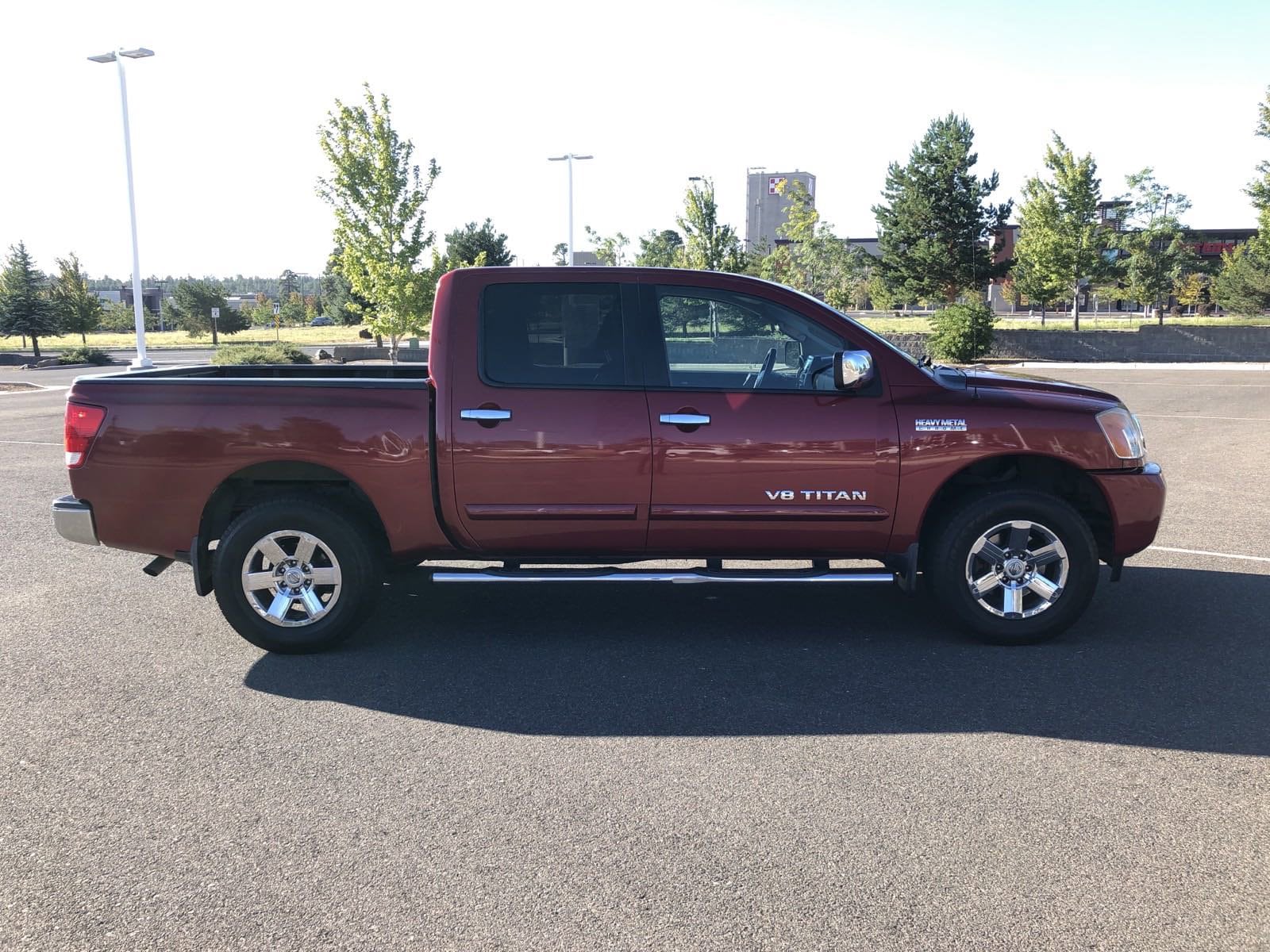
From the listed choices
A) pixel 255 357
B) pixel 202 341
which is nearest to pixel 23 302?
pixel 202 341

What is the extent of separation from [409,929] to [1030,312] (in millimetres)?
96323

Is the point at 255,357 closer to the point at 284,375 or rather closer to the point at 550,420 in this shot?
the point at 284,375

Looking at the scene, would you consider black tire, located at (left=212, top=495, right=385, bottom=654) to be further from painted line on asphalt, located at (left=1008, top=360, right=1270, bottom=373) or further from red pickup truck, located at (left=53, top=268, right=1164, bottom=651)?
painted line on asphalt, located at (left=1008, top=360, right=1270, bottom=373)

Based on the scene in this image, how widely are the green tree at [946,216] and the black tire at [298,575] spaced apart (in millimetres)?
43779

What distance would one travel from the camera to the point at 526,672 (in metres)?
5.02

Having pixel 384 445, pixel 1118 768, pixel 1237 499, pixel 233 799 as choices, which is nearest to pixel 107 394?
pixel 384 445

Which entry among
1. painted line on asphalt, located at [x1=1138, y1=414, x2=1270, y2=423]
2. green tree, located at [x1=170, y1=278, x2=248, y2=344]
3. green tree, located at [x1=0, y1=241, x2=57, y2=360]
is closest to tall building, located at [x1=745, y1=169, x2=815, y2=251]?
green tree, located at [x1=170, y1=278, x2=248, y2=344]

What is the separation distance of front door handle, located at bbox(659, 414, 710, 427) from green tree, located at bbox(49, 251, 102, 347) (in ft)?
181

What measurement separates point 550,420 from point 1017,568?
2533mm

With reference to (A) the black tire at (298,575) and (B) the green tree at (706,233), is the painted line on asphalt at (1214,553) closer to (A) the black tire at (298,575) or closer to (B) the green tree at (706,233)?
(A) the black tire at (298,575)

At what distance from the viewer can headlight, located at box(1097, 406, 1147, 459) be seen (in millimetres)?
5309

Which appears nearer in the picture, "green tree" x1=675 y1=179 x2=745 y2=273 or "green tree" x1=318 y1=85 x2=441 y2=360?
"green tree" x1=318 y1=85 x2=441 y2=360

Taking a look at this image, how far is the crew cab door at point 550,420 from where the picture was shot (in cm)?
514

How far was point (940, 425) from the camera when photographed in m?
5.21
